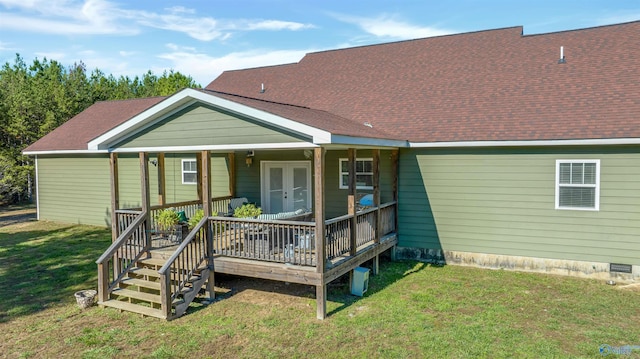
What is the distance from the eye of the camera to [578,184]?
27.2 feet

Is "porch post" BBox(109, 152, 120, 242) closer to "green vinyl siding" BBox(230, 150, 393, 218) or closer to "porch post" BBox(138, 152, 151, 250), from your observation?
"porch post" BBox(138, 152, 151, 250)

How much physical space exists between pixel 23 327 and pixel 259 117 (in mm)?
4856

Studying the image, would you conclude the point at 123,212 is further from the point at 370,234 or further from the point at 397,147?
the point at 397,147

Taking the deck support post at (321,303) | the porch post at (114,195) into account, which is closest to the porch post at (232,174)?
the porch post at (114,195)

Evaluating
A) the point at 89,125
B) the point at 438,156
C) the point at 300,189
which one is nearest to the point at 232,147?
the point at 300,189

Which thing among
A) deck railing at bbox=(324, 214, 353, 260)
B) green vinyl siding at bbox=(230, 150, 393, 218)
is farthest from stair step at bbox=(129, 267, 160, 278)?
green vinyl siding at bbox=(230, 150, 393, 218)

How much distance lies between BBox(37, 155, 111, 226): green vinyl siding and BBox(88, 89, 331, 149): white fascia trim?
6631 millimetres

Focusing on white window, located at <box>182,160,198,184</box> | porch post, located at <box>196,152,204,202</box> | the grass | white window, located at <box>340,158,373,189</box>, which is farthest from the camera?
white window, located at <box>182,160,198,184</box>

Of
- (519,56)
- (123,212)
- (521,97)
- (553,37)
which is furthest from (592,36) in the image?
(123,212)

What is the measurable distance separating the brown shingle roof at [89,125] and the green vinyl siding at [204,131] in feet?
21.3

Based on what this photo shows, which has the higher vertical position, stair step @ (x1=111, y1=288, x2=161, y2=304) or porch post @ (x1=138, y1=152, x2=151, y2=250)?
porch post @ (x1=138, y1=152, x2=151, y2=250)

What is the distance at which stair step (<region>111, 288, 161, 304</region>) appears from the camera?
6.76m

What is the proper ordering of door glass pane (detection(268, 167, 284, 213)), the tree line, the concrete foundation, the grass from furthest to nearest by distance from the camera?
1. the tree line
2. door glass pane (detection(268, 167, 284, 213))
3. the concrete foundation
4. the grass

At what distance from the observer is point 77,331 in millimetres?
6078
